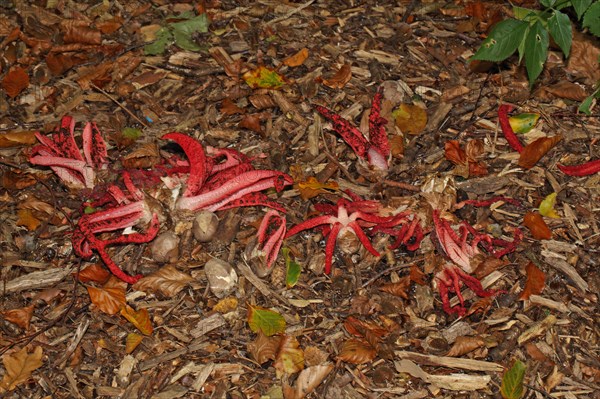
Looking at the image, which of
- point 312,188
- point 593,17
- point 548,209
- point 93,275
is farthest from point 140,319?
point 593,17

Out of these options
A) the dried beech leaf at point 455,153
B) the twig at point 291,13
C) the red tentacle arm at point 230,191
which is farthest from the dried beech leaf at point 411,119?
the twig at point 291,13

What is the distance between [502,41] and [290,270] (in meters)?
1.45

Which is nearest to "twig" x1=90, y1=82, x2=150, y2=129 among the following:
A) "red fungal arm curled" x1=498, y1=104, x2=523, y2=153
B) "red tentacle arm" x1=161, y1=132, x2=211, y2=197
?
"red tentacle arm" x1=161, y1=132, x2=211, y2=197

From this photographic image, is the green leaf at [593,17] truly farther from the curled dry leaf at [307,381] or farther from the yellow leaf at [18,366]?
the yellow leaf at [18,366]

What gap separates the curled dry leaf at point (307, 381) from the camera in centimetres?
284

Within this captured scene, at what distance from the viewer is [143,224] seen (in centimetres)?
330

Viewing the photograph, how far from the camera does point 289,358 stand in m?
2.93

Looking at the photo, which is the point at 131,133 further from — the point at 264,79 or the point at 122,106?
the point at 264,79

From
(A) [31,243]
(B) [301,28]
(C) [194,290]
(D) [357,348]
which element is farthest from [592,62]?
(A) [31,243]

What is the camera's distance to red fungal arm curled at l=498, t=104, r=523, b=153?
367cm

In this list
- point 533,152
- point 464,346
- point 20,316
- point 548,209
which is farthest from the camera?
point 533,152

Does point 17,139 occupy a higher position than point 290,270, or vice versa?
point 17,139

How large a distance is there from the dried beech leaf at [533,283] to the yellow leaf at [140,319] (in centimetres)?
168

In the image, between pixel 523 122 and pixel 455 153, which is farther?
pixel 523 122
